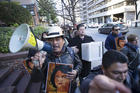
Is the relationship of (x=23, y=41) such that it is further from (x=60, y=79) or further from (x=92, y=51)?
(x=92, y=51)

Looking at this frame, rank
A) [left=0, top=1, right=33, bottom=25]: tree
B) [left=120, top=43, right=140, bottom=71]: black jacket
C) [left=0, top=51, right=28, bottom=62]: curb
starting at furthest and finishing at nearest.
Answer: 1. [left=0, top=1, right=33, bottom=25]: tree
2. [left=0, top=51, right=28, bottom=62]: curb
3. [left=120, top=43, right=140, bottom=71]: black jacket

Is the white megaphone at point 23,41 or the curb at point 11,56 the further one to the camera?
the curb at point 11,56

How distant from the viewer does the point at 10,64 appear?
429cm

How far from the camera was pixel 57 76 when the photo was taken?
158 centimetres

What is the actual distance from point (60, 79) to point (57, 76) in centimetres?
6

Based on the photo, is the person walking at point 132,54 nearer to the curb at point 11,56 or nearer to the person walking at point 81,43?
the person walking at point 81,43

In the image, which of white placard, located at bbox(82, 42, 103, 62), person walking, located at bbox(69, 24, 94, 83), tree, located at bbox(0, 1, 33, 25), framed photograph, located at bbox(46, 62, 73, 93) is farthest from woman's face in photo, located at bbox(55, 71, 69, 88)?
tree, located at bbox(0, 1, 33, 25)

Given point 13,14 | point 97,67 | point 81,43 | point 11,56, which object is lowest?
point 11,56

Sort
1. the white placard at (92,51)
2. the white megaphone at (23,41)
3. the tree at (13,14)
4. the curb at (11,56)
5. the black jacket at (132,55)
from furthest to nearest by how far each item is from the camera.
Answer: the tree at (13,14), the curb at (11,56), the white placard at (92,51), the black jacket at (132,55), the white megaphone at (23,41)

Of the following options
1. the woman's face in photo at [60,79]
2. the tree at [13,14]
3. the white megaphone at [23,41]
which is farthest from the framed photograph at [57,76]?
the tree at [13,14]

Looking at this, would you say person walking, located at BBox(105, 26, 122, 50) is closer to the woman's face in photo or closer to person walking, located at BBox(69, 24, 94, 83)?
person walking, located at BBox(69, 24, 94, 83)

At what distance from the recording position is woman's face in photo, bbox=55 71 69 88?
1576 millimetres

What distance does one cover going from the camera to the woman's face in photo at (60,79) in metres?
1.58

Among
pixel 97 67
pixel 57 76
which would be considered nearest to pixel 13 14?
pixel 57 76
